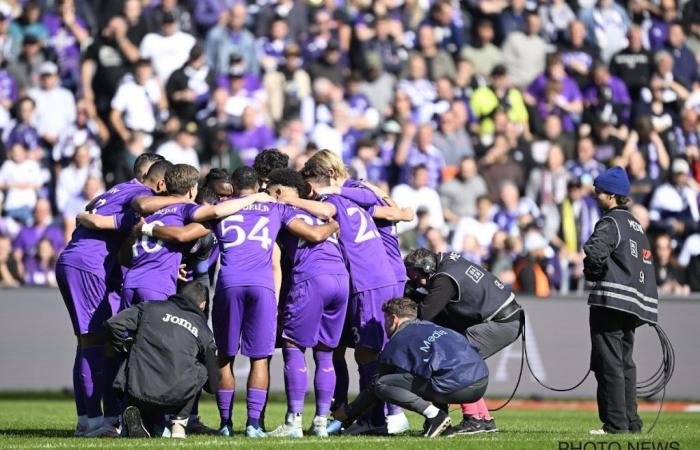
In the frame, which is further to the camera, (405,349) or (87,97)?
(87,97)

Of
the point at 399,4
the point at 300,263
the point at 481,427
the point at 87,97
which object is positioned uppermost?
the point at 399,4

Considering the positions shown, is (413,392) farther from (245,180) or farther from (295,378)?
(245,180)

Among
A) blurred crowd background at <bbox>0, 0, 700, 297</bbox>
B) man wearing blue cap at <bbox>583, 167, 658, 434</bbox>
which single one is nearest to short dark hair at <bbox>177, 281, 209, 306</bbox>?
man wearing blue cap at <bbox>583, 167, 658, 434</bbox>

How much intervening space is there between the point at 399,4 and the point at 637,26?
4355 mm

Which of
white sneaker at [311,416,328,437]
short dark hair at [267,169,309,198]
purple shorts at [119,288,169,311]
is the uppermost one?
short dark hair at [267,169,309,198]

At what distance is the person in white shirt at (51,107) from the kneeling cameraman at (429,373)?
11409 mm

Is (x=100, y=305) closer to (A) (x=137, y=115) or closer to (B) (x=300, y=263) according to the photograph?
(B) (x=300, y=263)

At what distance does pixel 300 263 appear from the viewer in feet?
38.1

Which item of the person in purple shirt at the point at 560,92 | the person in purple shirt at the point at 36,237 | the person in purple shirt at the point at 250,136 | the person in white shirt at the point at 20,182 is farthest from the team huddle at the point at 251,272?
the person in purple shirt at the point at 560,92

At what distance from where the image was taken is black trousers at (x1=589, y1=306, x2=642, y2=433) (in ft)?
37.1

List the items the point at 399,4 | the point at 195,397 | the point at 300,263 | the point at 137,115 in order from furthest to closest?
1. the point at 399,4
2. the point at 137,115
3. the point at 300,263
4. the point at 195,397

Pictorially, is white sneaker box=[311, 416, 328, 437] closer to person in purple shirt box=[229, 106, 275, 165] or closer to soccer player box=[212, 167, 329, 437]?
soccer player box=[212, 167, 329, 437]

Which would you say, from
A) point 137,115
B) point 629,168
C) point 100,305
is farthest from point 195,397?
point 629,168

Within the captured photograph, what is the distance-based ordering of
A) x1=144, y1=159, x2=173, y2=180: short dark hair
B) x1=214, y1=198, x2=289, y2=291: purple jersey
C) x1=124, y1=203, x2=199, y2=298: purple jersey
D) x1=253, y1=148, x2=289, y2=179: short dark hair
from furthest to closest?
x1=253, y1=148, x2=289, y2=179: short dark hair → x1=144, y1=159, x2=173, y2=180: short dark hair → x1=124, y1=203, x2=199, y2=298: purple jersey → x1=214, y1=198, x2=289, y2=291: purple jersey
